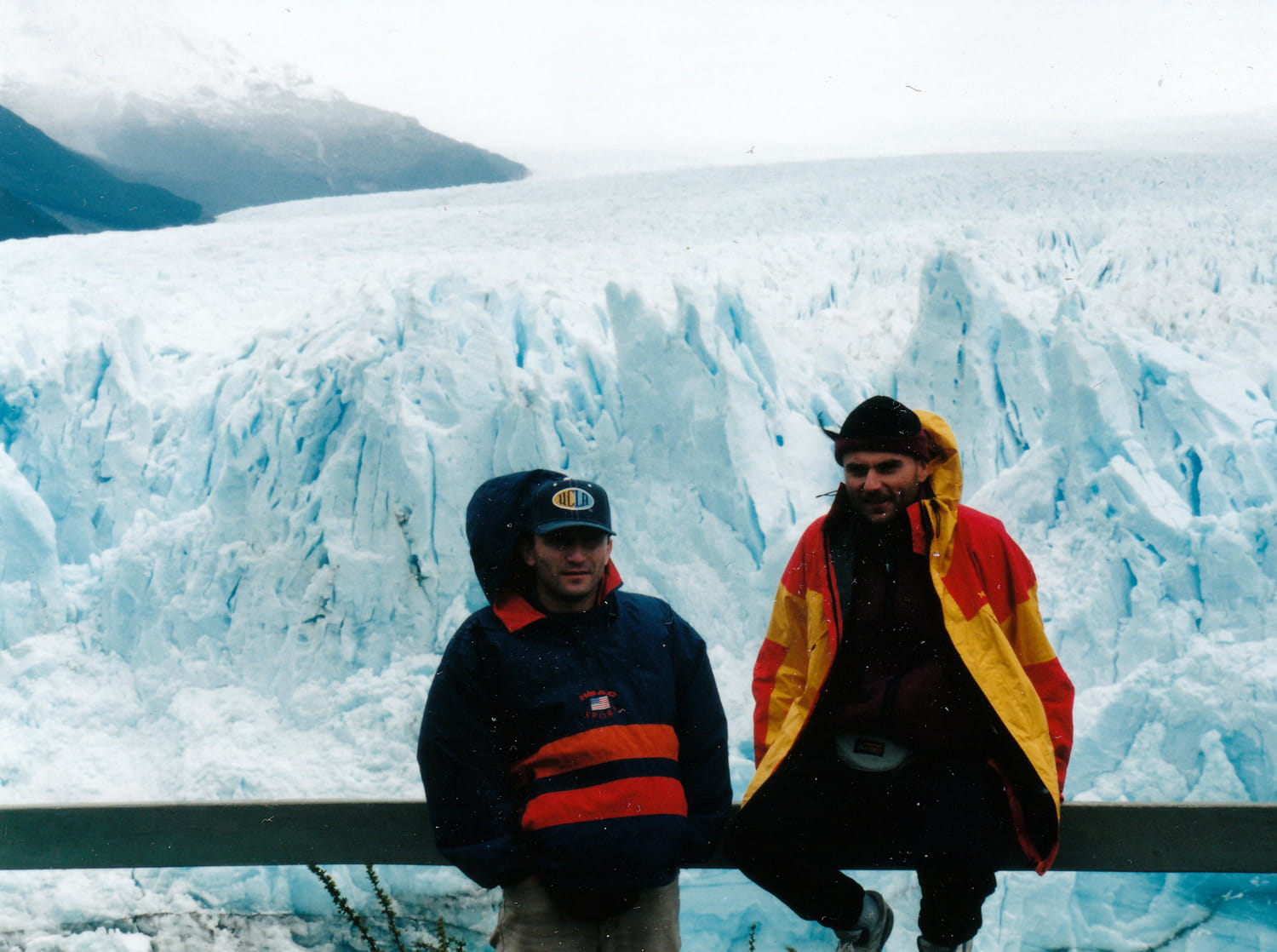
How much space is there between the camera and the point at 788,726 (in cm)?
125

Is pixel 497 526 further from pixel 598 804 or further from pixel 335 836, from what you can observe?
pixel 335 836

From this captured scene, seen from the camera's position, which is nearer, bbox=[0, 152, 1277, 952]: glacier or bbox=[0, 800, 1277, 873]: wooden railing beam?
bbox=[0, 800, 1277, 873]: wooden railing beam

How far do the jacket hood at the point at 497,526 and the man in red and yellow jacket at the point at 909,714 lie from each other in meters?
0.41

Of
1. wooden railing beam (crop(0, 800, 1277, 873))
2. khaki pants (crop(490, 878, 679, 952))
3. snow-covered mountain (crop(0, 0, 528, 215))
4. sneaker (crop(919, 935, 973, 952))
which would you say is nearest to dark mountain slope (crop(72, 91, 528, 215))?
snow-covered mountain (crop(0, 0, 528, 215))

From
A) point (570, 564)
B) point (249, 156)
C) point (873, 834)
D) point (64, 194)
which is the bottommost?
point (873, 834)

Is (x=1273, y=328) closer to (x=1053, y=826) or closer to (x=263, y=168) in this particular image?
(x=1053, y=826)

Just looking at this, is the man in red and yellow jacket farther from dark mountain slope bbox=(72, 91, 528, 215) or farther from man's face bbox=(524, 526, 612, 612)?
dark mountain slope bbox=(72, 91, 528, 215)

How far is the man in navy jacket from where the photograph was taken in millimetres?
1091

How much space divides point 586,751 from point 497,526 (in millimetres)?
302

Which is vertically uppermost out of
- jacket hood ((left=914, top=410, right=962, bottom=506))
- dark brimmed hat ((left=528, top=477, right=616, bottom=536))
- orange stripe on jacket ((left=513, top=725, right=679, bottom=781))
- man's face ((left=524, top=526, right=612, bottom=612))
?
jacket hood ((left=914, top=410, right=962, bottom=506))

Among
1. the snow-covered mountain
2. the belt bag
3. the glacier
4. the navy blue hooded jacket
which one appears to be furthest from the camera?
the snow-covered mountain

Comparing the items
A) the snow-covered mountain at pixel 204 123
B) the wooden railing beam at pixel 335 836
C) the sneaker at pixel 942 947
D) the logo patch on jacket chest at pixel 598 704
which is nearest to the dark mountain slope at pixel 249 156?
the snow-covered mountain at pixel 204 123

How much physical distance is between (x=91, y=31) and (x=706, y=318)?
9.31 feet

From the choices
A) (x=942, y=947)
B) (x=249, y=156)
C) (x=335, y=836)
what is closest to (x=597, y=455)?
(x=249, y=156)
